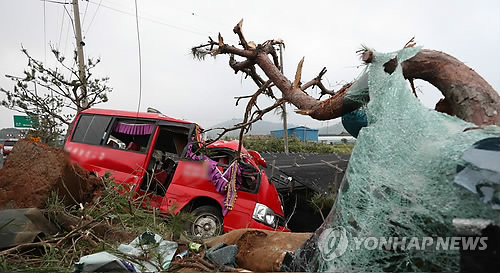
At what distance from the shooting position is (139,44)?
8.95ft

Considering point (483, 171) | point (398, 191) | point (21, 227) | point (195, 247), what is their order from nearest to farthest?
point (483, 171)
point (398, 191)
point (21, 227)
point (195, 247)

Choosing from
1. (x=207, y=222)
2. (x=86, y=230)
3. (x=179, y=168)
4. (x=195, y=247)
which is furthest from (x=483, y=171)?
(x=179, y=168)

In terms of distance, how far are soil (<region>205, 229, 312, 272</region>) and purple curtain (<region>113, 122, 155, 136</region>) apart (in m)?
3.04

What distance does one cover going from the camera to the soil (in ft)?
7.07

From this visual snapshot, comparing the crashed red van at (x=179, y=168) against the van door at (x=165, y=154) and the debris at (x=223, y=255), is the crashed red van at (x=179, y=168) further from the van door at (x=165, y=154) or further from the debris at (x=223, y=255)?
the debris at (x=223, y=255)

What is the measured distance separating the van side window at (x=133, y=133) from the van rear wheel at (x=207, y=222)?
1.49 m

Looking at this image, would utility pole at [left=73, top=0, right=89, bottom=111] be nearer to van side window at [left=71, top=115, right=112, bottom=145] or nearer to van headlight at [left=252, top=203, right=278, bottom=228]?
van side window at [left=71, top=115, right=112, bottom=145]

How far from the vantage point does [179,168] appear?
4.77 meters

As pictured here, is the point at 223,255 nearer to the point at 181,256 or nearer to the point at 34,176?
the point at 181,256

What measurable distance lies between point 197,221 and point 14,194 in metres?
2.30

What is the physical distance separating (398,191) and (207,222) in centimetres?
331

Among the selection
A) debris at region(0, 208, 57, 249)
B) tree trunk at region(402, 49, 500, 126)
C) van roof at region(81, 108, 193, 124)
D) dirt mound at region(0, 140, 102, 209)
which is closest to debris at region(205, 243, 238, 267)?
debris at region(0, 208, 57, 249)

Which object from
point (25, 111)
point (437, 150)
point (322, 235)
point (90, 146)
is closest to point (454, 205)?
point (437, 150)

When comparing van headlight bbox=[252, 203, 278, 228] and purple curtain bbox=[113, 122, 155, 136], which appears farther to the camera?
purple curtain bbox=[113, 122, 155, 136]
